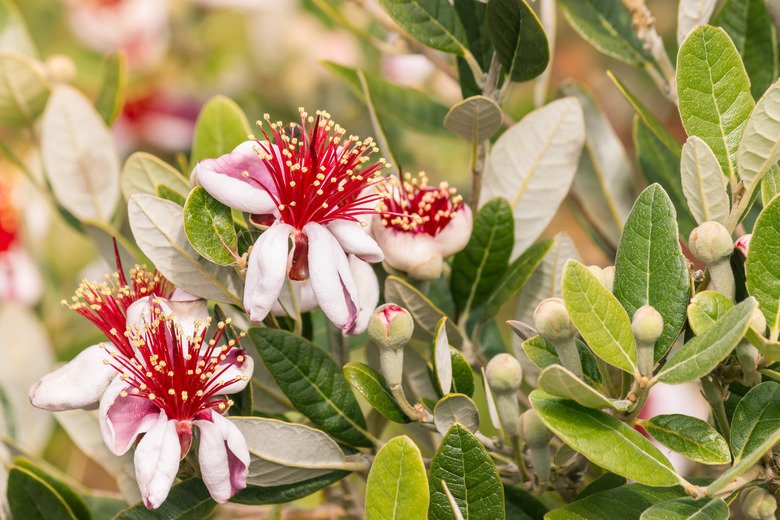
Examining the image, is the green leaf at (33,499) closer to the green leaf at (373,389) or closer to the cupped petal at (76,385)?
the cupped petal at (76,385)

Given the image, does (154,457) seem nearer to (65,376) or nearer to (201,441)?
(201,441)

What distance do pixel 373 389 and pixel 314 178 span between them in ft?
0.76

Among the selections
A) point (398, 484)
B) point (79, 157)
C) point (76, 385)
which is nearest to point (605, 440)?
point (398, 484)

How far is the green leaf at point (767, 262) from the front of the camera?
669mm

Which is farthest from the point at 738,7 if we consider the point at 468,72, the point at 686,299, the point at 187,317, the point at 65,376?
the point at 65,376

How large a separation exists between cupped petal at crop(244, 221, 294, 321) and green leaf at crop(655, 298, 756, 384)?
35 centimetres

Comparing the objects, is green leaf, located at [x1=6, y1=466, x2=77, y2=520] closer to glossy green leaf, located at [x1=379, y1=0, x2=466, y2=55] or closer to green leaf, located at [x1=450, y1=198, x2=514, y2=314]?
green leaf, located at [x1=450, y1=198, x2=514, y2=314]

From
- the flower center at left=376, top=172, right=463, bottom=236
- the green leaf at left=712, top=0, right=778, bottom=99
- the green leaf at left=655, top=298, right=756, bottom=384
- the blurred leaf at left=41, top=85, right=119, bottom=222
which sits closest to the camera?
the green leaf at left=655, top=298, right=756, bottom=384

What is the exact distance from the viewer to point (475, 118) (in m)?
0.88

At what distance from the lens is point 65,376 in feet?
2.51

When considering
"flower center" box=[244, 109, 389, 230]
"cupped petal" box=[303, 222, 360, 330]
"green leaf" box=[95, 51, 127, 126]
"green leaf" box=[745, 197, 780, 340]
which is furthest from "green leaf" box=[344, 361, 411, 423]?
"green leaf" box=[95, 51, 127, 126]

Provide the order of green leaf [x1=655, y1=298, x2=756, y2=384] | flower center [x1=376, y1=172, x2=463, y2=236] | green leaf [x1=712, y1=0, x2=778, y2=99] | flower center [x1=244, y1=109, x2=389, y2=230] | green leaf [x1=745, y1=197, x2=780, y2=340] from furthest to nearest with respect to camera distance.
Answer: green leaf [x1=712, y1=0, x2=778, y2=99] → flower center [x1=376, y1=172, x2=463, y2=236] → flower center [x1=244, y1=109, x2=389, y2=230] → green leaf [x1=745, y1=197, x2=780, y2=340] → green leaf [x1=655, y1=298, x2=756, y2=384]

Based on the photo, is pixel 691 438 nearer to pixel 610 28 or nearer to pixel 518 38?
pixel 518 38

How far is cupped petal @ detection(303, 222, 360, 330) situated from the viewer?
0.72m
